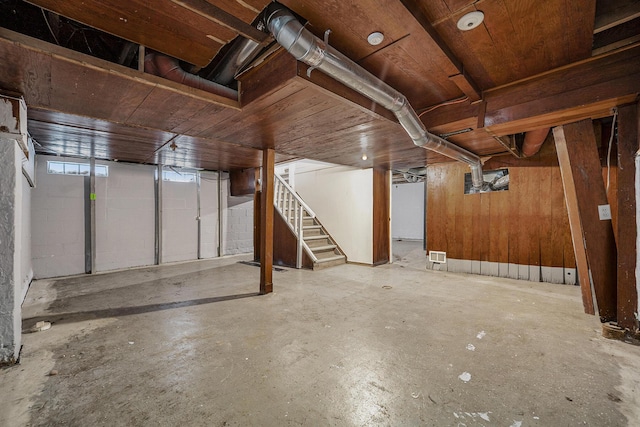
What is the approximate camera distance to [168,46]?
5.59 feet

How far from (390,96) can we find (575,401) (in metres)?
2.17

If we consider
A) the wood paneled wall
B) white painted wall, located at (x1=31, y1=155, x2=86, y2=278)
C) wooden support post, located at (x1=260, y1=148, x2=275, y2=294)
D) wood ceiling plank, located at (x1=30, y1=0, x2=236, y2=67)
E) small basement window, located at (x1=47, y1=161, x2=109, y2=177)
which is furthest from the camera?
small basement window, located at (x1=47, y1=161, x2=109, y2=177)

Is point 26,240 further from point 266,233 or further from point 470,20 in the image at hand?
point 470,20

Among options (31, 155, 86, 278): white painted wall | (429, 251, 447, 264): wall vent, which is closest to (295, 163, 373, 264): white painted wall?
Result: (429, 251, 447, 264): wall vent

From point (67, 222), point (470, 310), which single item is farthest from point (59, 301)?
point (470, 310)

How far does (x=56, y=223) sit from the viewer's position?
4.46 meters

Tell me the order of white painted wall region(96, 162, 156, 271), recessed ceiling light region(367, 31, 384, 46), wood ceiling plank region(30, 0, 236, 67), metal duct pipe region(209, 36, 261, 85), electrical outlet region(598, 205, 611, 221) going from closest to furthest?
wood ceiling plank region(30, 0, 236, 67), recessed ceiling light region(367, 31, 384, 46), metal duct pipe region(209, 36, 261, 85), electrical outlet region(598, 205, 611, 221), white painted wall region(96, 162, 156, 271)

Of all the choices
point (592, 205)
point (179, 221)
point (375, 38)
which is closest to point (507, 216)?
point (592, 205)

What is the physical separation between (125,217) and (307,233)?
11.5 feet

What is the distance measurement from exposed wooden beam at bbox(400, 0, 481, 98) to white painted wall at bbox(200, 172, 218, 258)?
5503 millimetres

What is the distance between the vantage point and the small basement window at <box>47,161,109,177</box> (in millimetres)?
4414

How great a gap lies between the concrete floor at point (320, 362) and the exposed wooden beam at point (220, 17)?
2092 millimetres

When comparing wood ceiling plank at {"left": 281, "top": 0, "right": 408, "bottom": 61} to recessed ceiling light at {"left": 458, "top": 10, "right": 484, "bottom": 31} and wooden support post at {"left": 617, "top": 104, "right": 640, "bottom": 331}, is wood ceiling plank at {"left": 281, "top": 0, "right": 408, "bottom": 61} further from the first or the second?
wooden support post at {"left": 617, "top": 104, "right": 640, "bottom": 331}

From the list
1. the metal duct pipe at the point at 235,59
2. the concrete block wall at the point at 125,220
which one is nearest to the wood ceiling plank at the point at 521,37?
the metal duct pipe at the point at 235,59
